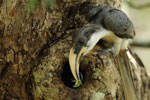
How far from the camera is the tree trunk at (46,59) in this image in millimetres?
1725

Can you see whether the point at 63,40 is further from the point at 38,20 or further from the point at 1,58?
the point at 1,58

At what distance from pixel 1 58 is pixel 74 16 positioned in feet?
1.85

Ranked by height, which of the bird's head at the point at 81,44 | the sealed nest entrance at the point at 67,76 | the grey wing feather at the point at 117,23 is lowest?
the sealed nest entrance at the point at 67,76

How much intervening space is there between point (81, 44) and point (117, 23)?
30 centimetres

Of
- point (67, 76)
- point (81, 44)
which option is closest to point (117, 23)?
point (81, 44)

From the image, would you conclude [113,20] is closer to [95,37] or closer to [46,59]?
[95,37]

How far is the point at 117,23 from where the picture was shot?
177 cm

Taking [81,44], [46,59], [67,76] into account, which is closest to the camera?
[81,44]

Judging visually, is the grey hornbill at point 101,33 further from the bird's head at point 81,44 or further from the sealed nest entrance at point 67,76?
the sealed nest entrance at point 67,76

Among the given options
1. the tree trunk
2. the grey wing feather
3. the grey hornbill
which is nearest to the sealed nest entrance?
the tree trunk

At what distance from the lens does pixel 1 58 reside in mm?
1858

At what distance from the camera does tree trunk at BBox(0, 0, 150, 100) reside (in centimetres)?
172

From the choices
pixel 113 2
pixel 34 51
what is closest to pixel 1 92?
pixel 34 51

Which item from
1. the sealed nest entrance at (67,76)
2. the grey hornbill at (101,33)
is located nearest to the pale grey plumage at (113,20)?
the grey hornbill at (101,33)
